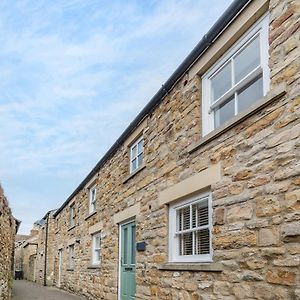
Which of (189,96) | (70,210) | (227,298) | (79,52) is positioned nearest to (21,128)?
(70,210)

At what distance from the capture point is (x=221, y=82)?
23.8ft

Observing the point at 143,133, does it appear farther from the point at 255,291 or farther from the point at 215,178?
the point at 255,291

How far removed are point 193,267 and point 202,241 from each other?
1.46ft

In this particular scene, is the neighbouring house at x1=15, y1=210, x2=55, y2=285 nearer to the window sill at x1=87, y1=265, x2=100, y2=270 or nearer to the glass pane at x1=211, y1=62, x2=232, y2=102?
the window sill at x1=87, y1=265, x2=100, y2=270

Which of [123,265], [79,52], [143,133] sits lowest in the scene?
[123,265]

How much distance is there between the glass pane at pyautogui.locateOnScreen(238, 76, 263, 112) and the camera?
6203 mm

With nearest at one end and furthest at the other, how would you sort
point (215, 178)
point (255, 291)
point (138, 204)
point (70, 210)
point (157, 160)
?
point (255, 291)
point (215, 178)
point (157, 160)
point (138, 204)
point (70, 210)

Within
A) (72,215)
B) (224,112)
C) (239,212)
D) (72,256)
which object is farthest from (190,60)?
(72,215)

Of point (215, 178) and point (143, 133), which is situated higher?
point (143, 133)

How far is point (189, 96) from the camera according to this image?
798 centimetres

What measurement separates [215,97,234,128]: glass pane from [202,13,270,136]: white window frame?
0.23 feet

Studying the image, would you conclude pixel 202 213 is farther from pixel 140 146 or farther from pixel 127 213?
pixel 127 213

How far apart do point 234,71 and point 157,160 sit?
10.1 ft

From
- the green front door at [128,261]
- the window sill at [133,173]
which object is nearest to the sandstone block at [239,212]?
the window sill at [133,173]
